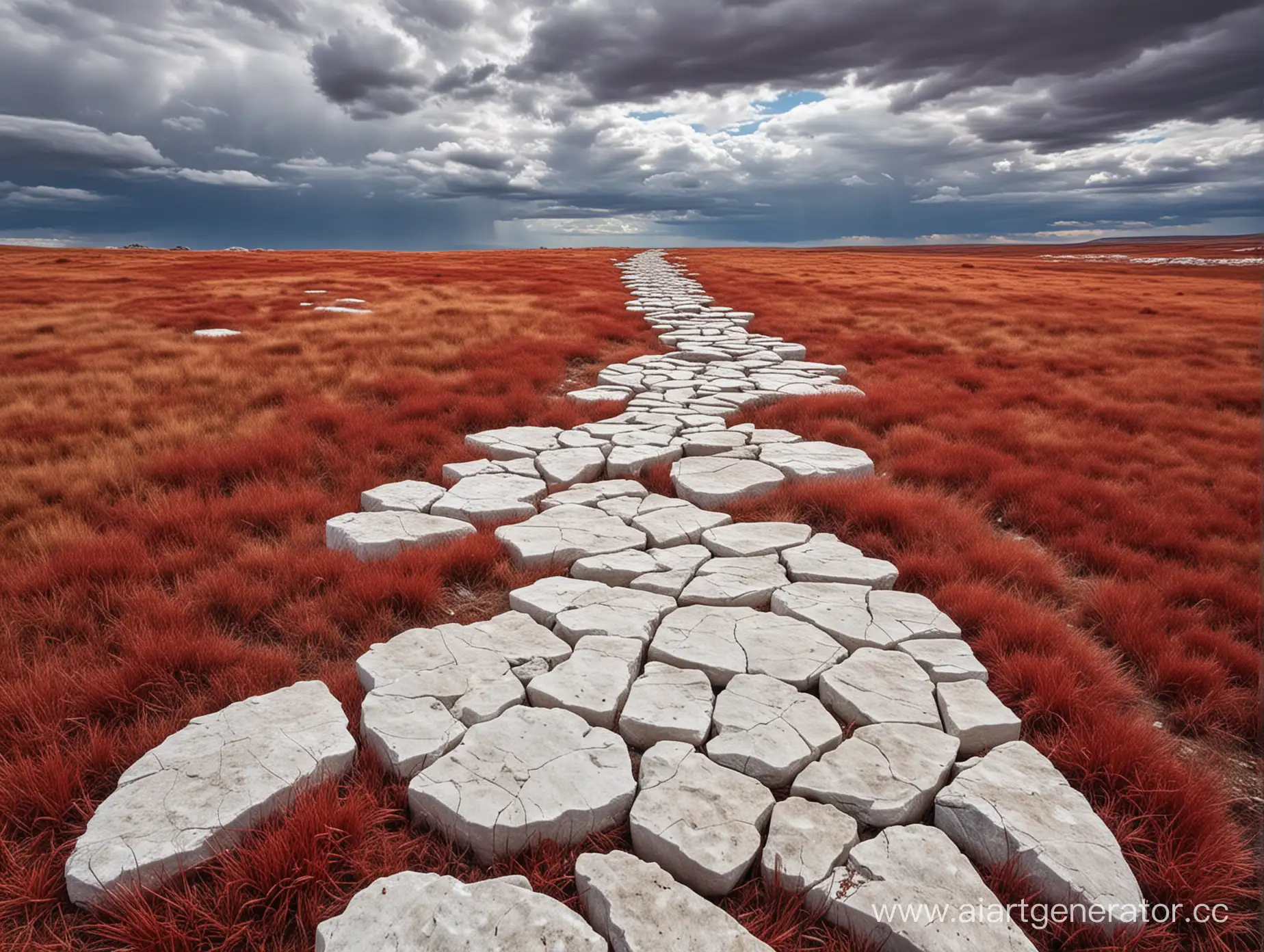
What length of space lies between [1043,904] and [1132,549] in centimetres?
264

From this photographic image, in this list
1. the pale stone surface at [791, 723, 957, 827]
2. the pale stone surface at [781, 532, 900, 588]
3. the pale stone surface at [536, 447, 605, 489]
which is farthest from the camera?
the pale stone surface at [536, 447, 605, 489]

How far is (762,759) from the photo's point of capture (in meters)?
1.82

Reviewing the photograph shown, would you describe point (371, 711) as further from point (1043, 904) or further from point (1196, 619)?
point (1196, 619)

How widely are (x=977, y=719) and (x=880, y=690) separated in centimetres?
29

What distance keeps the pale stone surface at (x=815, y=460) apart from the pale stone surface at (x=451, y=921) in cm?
307

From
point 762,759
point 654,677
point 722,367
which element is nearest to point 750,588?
point 654,677

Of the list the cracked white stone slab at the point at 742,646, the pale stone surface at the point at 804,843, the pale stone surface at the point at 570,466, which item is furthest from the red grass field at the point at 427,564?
the pale stone surface at the point at 570,466

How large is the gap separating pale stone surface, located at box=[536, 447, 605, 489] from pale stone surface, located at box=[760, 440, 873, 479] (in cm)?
111

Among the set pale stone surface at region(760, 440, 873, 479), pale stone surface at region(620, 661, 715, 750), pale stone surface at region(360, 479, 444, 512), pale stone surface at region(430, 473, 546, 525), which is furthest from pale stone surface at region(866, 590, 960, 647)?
pale stone surface at region(360, 479, 444, 512)

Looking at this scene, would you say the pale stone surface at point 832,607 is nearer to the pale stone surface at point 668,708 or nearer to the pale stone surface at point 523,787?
the pale stone surface at point 668,708

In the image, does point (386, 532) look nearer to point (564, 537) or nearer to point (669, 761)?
point (564, 537)

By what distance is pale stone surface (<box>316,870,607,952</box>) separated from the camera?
1311mm

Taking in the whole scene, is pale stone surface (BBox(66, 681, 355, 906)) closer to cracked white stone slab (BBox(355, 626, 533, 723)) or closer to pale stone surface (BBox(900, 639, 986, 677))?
cracked white stone slab (BBox(355, 626, 533, 723))

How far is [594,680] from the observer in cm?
217
